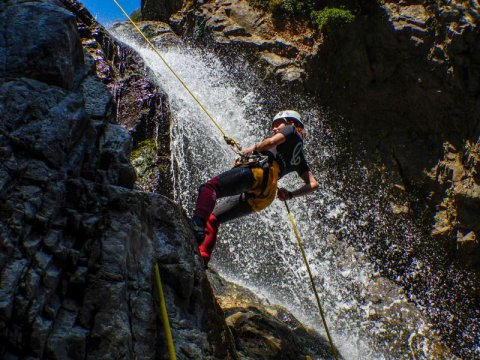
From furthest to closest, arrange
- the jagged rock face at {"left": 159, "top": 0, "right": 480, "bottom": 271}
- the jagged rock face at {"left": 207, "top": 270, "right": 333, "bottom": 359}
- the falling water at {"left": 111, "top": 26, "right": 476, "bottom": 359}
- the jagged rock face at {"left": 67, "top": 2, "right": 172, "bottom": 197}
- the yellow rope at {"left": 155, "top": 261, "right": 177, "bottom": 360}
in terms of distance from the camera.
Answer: the jagged rock face at {"left": 159, "top": 0, "right": 480, "bottom": 271}
the jagged rock face at {"left": 67, "top": 2, "right": 172, "bottom": 197}
the falling water at {"left": 111, "top": 26, "right": 476, "bottom": 359}
the jagged rock face at {"left": 207, "top": 270, "right": 333, "bottom": 359}
the yellow rope at {"left": 155, "top": 261, "right": 177, "bottom": 360}

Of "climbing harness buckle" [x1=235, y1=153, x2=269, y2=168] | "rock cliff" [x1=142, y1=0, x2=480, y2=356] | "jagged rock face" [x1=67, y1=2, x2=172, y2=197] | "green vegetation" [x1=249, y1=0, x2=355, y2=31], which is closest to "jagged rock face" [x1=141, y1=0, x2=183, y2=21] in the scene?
"rock cliff" [x1=142, y1=0, x2=480, y2=356]

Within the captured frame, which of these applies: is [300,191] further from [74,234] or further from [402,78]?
[402,78]

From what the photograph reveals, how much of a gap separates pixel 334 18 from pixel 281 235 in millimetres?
5512

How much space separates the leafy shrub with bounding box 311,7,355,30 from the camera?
440 inches

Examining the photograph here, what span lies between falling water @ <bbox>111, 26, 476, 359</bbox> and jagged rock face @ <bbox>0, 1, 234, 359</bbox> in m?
4.60

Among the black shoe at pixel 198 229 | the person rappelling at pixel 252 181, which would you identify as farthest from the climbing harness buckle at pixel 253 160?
the black shoe at pixel 198 229

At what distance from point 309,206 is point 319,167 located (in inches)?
44.8

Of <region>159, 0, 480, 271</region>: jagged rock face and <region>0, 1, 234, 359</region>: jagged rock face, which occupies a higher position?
<region>159, 0, 480, 271</region>: jagged rock face

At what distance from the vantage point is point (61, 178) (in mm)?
2904

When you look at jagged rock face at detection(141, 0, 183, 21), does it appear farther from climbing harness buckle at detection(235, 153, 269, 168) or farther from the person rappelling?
climbing harness buckle at detection(235, 153, 269, 168)

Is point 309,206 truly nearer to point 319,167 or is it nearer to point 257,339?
point 319,167

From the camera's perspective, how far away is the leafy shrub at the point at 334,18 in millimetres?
11164

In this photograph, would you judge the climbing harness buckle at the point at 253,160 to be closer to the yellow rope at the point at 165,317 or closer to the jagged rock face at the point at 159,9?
the yellow rope at the point at 165,317

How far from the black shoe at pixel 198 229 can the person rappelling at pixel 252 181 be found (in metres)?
0.04
